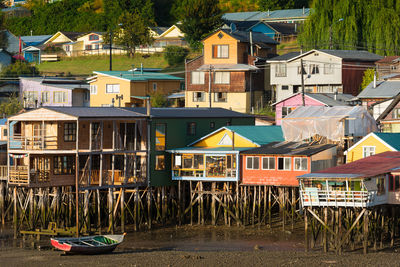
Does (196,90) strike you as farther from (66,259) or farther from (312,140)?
(66,259)

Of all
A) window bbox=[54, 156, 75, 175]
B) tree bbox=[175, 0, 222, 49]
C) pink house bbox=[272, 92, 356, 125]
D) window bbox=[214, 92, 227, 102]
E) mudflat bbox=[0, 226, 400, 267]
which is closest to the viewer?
mudflat bbox=[0, 226, 400, 267]

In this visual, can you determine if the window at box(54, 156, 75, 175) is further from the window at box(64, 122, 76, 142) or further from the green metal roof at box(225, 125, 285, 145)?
the green metal roof at box(225, 125, 285, 145)

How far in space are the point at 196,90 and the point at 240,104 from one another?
518 centimetres

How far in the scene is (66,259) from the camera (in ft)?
139

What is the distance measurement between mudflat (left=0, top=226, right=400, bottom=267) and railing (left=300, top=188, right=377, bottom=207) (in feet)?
7.93

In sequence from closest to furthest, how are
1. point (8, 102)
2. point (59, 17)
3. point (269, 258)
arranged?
point (269, 258) → point (8, 102) → point (59, 17)

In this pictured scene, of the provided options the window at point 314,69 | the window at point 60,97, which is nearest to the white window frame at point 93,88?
the window at point 60,97

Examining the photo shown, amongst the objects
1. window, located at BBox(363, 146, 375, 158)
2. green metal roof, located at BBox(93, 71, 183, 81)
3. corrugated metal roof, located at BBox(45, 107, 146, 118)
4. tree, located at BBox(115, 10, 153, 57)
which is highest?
tree, located at BBox(115, 10, 153, 57)

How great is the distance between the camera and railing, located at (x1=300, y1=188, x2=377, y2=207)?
42000 mm

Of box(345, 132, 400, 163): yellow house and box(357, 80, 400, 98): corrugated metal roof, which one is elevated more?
box(357, 80, 400, 98): corrugated metal roof

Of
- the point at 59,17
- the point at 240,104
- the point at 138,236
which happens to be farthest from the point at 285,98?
the point at 59,17

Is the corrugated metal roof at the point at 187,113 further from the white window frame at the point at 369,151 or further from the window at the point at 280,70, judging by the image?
the window at the point at 280,70

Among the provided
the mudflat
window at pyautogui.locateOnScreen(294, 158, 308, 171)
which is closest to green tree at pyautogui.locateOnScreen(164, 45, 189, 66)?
the mudflat

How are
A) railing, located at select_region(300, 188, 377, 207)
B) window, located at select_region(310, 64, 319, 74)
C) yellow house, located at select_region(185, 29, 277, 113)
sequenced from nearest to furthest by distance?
Result: railing, located at select_region(300, 188, 377, 207)
window, located at select_region(310, 64, 319, 74)
yellow house, located at select_region(185, 29, 277, 113)
